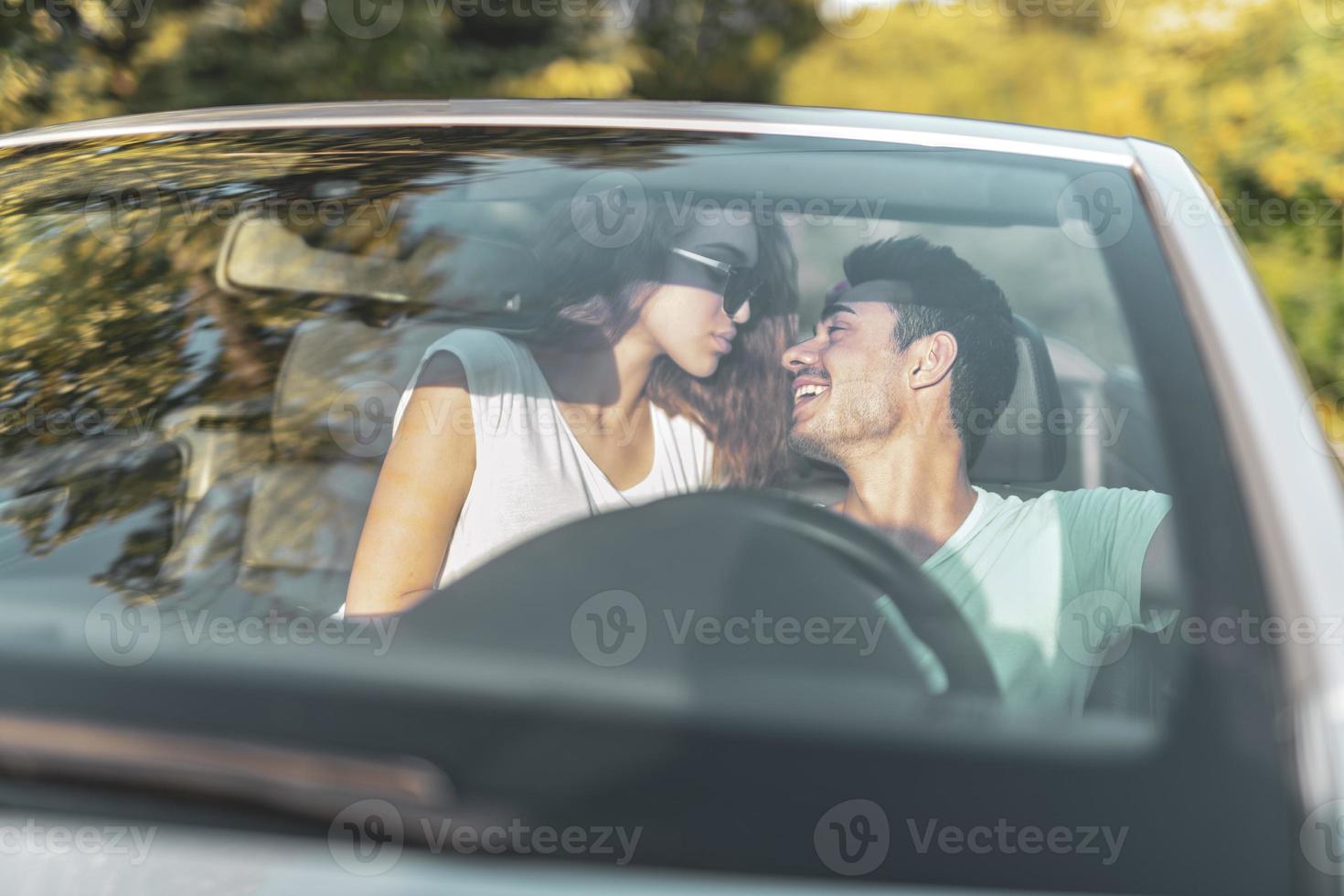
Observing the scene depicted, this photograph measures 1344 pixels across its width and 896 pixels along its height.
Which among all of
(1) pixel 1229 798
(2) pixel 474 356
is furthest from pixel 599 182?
(1) pixel 1229 798

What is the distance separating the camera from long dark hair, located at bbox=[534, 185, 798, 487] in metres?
1.66

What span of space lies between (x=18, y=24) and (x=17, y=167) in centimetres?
417

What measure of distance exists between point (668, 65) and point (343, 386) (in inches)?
486

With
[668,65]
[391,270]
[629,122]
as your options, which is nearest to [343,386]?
[391,270]

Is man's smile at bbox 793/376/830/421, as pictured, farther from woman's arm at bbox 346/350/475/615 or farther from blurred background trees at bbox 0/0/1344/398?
blurred background trees at bbox 0/0/1344/398

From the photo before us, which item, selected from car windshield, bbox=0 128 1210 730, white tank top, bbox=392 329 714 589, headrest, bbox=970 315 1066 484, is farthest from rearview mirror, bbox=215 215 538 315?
headrest, bbox=970 315 1066 484

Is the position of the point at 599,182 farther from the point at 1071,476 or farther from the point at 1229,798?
the point at 1229,798

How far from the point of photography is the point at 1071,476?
2055 mm

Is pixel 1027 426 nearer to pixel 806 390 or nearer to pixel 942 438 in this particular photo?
pixel 942 438

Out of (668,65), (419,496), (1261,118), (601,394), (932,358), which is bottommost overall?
(419,496)

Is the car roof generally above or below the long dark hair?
above

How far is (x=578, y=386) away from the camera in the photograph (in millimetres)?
1809

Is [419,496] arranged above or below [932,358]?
below

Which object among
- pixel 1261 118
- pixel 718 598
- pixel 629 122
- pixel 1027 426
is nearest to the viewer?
pixel 718 598
